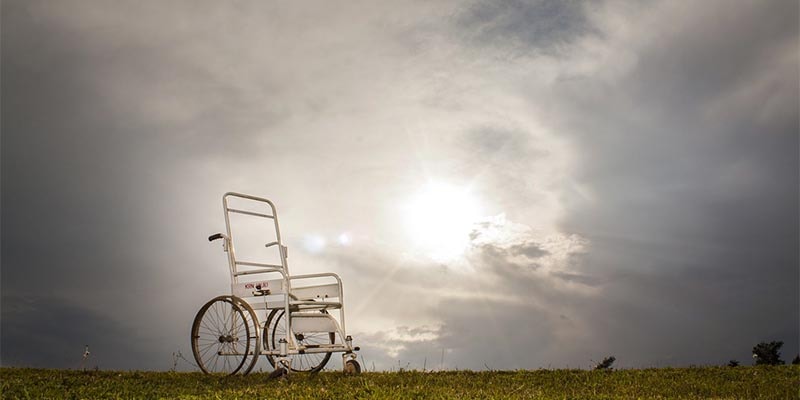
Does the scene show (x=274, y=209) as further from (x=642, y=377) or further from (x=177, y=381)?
(x=642, y=377)

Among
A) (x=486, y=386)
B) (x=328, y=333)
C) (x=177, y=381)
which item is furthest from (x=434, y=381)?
(x=177, y=381)

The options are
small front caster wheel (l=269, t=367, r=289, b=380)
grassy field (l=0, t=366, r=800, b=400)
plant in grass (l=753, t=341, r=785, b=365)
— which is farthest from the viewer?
plant in grass (l=753, t=341, r=785, b=365)

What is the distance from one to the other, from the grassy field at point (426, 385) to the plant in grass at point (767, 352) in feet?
7.06

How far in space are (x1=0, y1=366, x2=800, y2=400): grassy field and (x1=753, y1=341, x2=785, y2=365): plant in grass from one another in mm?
2153

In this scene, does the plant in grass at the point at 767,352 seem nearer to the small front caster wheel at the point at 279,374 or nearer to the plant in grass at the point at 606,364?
the plant in grass at the point at 606,364

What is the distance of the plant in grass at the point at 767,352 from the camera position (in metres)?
14.7

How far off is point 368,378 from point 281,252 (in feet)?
8.50

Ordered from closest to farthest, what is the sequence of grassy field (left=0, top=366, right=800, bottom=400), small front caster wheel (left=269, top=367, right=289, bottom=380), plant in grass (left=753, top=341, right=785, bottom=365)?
1. grassy field (left=0, top=366, right=800, bottom=400)
2. small front caster wheel (left=269, top=367, right=289, bottom=380)
3. plant in grass (left=753, top=341, right=785, bottom=365)

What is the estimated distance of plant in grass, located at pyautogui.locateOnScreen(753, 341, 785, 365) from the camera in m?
14.7

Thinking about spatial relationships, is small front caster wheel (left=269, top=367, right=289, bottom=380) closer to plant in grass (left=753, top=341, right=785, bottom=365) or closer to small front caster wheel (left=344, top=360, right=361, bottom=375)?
small front caster wheel (left=344, top=360, right=361, bottom=375)

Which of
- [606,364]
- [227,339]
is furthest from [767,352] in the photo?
[227,339]

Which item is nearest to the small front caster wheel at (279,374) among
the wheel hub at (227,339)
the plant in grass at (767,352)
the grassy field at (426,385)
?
the grassy field at (426,385)

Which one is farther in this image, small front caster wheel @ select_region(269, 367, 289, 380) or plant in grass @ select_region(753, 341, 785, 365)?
plant in grass @ select_region(753, 341, 785, 365)

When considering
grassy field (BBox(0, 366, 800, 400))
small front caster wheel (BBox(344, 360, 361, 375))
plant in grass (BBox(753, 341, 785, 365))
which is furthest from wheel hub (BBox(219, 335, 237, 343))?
plant in grass (BBox(753, 341, 785, 365))
